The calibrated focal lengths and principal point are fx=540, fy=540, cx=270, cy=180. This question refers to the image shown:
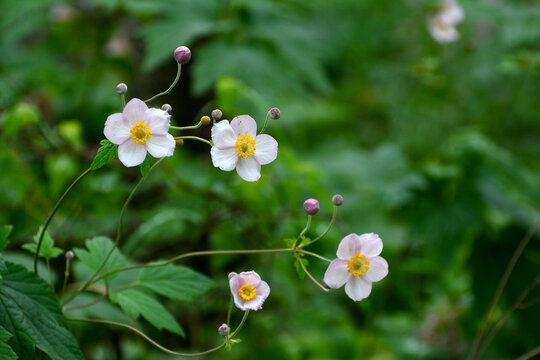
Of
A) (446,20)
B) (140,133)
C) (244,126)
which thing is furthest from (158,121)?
(446,20)

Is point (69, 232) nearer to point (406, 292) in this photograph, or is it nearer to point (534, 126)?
point (406, 292)

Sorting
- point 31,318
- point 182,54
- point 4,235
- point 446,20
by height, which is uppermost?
point 446,20

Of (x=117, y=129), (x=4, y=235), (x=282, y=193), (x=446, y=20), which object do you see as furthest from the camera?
(x=446, y=20)

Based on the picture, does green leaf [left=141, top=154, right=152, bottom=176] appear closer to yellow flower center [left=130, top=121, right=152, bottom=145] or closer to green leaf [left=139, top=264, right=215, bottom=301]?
yellow flower center [left=130, top=121, right=152, bottom=145]

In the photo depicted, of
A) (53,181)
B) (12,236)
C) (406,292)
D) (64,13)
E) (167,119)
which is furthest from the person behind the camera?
(64,13)

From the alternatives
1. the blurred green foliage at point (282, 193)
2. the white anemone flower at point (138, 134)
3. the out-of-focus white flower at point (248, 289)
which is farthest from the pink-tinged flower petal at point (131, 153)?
the blurred green foliage at point (282, 193)

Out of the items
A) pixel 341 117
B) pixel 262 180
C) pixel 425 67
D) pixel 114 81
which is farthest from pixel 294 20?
pixel 341 117

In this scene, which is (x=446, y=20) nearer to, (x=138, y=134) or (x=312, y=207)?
(x=312, y=207)
